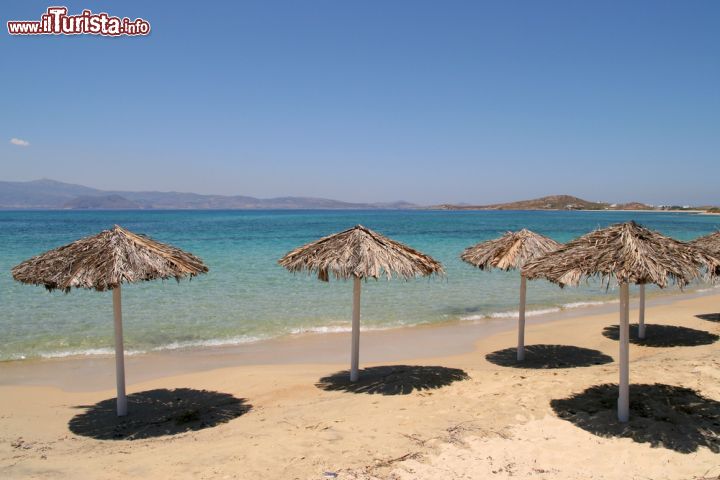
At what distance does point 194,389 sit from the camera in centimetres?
784

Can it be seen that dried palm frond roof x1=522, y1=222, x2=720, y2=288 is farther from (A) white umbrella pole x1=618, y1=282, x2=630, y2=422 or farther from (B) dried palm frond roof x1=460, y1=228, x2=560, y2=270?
(B) dried palm frond roof x1=460, y1=228, x2=560, y2=270

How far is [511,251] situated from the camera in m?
8.64

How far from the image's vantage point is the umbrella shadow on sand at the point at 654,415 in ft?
16.7

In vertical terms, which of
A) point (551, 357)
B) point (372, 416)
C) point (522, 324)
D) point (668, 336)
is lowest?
point (551, 357)

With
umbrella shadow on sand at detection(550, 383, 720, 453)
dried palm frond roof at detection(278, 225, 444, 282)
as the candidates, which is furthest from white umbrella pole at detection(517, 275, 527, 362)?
umbrella shadow on sand at detection(550, 383, 720, 453)

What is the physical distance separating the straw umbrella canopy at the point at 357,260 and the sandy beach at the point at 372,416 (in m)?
1.62

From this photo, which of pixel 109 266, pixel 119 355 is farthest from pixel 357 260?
pixel 119 355

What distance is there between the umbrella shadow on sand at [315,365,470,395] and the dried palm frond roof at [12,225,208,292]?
2881 millimetres

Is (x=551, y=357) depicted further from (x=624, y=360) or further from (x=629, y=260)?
(x=629, y=260)

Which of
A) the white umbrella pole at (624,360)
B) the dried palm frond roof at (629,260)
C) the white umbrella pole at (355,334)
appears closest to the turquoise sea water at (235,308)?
the white umbrella pole at (355,334)

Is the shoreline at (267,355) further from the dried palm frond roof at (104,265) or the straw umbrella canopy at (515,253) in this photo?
the dried palm frond roof at (104,265)

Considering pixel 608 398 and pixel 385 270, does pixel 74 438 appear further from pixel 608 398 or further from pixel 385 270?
pixel 608 398

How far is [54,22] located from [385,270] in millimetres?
14088

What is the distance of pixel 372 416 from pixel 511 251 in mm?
4101
